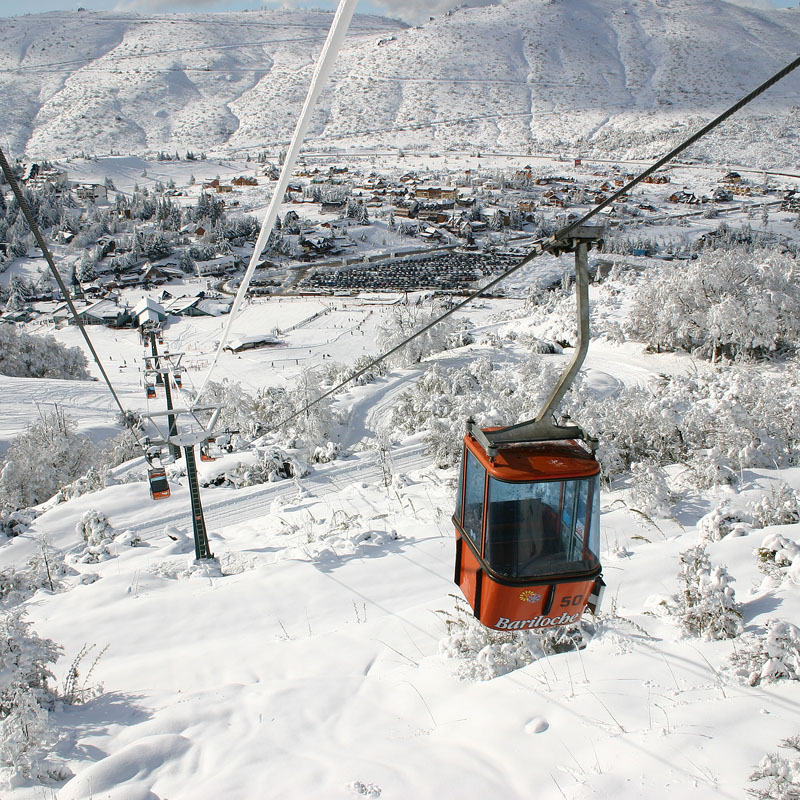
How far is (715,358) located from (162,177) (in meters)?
124

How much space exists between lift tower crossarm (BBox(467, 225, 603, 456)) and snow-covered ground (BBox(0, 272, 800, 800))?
2.01m

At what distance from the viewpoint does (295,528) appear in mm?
11109

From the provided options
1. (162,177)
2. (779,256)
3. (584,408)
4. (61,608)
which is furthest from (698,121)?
(61,608)

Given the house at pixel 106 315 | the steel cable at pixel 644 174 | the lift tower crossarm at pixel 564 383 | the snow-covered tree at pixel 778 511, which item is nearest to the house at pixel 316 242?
the house at pixel 106 315

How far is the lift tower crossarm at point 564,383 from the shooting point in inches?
150

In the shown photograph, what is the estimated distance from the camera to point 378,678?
17.7 ft

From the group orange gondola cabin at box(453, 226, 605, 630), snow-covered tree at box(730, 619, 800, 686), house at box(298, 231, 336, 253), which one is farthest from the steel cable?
house at box(298, 231, 336, 253)

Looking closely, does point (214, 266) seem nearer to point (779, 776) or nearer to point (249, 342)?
point (249, 342)

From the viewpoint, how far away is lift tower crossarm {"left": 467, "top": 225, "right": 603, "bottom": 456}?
3816mm

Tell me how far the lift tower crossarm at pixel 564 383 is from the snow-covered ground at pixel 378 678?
201 centimetres

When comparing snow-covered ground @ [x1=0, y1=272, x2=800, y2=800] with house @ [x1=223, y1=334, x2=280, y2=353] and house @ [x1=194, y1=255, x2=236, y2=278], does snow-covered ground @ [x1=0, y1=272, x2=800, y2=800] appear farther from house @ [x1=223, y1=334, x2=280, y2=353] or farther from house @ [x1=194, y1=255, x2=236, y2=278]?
house @ [x1=194, y1=255, x2=236, y2=278]

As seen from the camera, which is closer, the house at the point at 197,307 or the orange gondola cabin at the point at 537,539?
the orange gondola cabin at the point at 537,539

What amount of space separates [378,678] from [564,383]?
337 cm

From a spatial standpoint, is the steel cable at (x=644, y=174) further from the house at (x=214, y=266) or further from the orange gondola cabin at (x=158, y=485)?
the house at (x=214, y=266)
